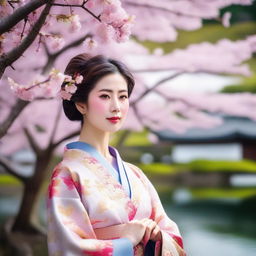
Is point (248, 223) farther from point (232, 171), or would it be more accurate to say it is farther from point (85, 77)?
point (85, 77)

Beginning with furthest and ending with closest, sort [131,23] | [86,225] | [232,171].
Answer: [232,171] → [131,23] → [86,225]

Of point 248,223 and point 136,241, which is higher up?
point 248,223

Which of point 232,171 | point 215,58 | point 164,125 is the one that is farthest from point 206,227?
point 232,171

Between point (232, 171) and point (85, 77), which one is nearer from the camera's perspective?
point (85, 77)

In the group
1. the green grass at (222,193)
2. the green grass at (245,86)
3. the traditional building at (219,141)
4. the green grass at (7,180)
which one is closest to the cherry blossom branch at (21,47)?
the green grass at (222,193)

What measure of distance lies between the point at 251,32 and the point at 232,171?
2706mm

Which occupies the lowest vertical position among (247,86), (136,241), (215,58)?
(136,241)

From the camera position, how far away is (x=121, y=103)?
1.31m

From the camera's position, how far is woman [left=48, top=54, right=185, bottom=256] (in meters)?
1.18

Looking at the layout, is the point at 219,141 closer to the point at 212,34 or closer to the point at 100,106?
the point at 212,34

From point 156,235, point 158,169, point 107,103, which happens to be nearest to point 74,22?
point 107,103

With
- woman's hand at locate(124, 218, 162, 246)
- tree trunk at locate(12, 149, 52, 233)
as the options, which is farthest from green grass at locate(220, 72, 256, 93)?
woman's hand at locate(124, 218, 162, 246)

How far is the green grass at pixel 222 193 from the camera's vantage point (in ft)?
24.5

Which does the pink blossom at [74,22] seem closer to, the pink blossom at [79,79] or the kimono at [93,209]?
the pink blossom at [79,79]
